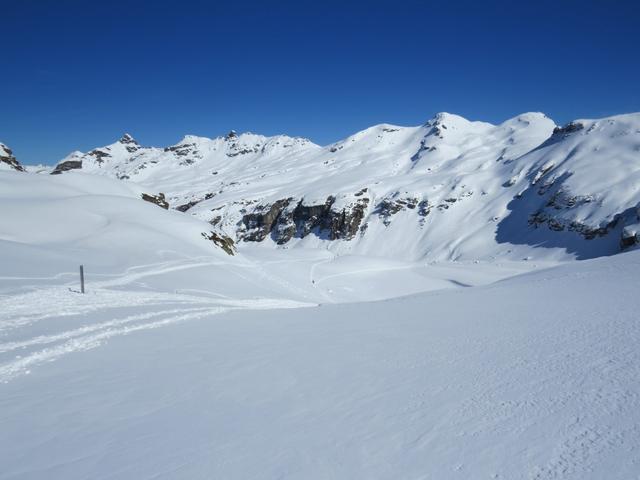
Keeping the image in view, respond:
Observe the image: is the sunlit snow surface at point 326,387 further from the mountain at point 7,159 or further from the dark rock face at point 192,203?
the dark rock face at point 192,203

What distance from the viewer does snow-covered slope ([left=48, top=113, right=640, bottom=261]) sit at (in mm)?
74375

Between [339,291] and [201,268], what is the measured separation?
52.4 ft

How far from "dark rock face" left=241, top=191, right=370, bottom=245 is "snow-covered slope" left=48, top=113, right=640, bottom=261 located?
0.30 meters

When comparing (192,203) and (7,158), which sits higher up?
(7,158)

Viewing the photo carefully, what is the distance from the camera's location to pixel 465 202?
10038 centimetres

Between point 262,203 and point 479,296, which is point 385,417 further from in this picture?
point 262,203

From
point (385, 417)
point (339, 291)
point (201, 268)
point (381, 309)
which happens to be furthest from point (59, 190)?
point (385, 417)

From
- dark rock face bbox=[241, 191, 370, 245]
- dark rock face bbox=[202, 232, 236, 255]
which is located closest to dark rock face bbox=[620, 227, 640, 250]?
dark rock face bbox=[241, 191, 370, 245]

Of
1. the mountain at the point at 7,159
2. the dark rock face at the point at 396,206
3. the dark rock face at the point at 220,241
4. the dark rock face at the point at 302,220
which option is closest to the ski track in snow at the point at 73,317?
the dark rock face at the point at 220,241

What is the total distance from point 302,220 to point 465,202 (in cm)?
4436

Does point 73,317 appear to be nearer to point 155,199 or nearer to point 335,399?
point 335,399

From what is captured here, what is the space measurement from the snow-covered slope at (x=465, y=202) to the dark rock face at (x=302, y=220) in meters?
0.30

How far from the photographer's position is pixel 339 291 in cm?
4003

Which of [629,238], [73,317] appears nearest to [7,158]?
[73,317]
